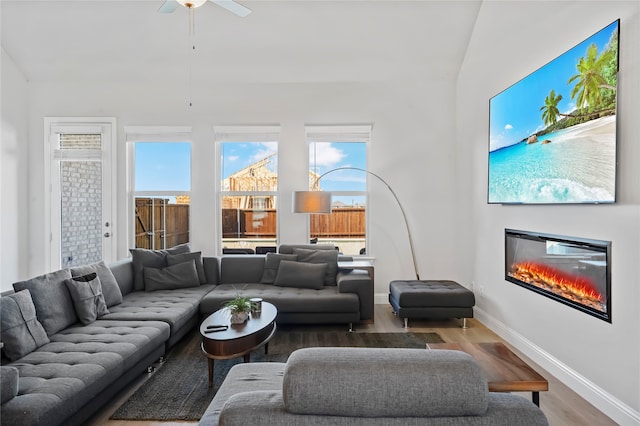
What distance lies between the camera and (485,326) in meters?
3.96

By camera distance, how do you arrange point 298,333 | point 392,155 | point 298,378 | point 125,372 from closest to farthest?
point 298,378
point 125,372
point 298,333
point 392,155

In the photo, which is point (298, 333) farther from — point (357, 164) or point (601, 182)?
point (601, 182)

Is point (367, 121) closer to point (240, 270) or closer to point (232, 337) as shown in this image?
point (240, 270)

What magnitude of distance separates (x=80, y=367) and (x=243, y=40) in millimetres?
3857

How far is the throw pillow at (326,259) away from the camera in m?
4.22

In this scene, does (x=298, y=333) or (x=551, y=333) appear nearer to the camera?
(x=551, y=333)

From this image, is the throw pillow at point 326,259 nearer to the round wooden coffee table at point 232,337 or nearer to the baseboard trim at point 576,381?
the round wooden coffee table at point 232,337

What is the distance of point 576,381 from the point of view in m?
2.52

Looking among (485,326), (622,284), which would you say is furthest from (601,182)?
(485,326)

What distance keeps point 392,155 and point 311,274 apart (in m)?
2.06

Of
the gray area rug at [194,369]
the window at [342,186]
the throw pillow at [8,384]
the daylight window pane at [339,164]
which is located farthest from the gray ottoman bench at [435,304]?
the throw pillow at [8,384]

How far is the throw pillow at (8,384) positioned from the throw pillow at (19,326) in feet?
2.00

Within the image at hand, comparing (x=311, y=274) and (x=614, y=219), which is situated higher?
(x=614, y=219)

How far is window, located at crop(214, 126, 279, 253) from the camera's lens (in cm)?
503
